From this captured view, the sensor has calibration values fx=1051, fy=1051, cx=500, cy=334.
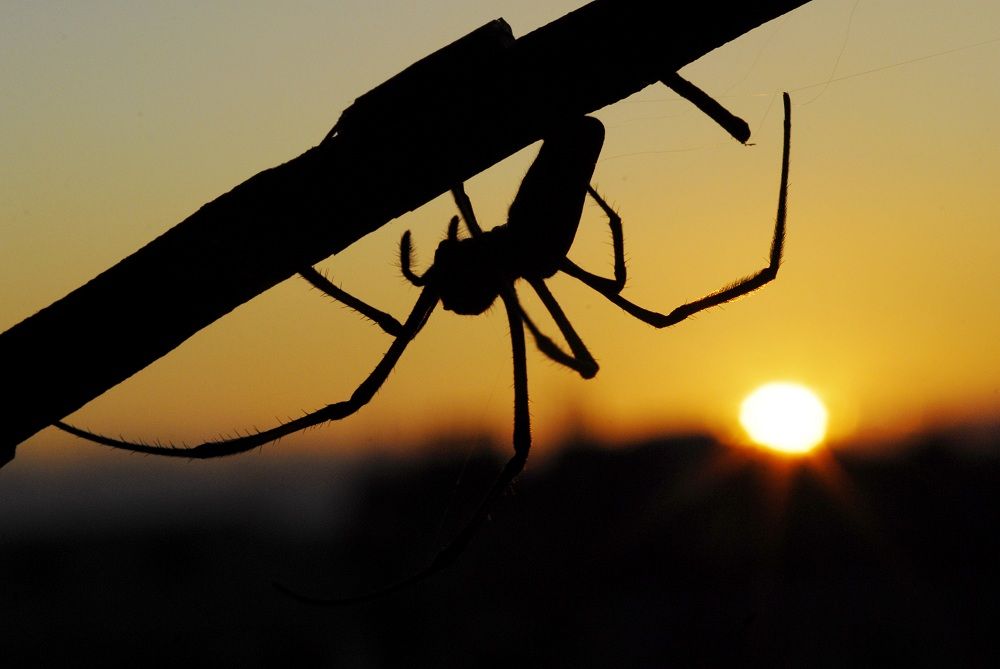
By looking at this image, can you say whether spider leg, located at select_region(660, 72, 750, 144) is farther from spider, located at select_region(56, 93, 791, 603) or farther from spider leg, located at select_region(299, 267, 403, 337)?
spider leg, located at select_region(299, 267, 403, 337)

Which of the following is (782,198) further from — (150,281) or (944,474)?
(944,474)

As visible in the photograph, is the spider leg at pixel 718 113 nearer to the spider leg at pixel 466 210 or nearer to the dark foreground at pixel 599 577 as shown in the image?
the spider leg at pixel 466 210

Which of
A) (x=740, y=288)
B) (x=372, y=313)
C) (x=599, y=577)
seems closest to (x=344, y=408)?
(x=372, y=313)

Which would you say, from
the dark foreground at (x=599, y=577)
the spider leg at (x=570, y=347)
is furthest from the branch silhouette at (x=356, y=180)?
the dark foreground at (x=599, y=577)

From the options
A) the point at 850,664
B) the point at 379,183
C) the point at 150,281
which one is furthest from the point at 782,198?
the point at 850,664

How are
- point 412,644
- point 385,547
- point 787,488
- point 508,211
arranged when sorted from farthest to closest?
1. point 385,547
2. point 412,644
3. point 787,488
4. point 508,211

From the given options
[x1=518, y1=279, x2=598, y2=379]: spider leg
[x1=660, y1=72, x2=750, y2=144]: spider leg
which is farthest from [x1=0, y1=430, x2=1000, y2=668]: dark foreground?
[x1=660, y1=72, x2=750, y2=144]: spider leg
